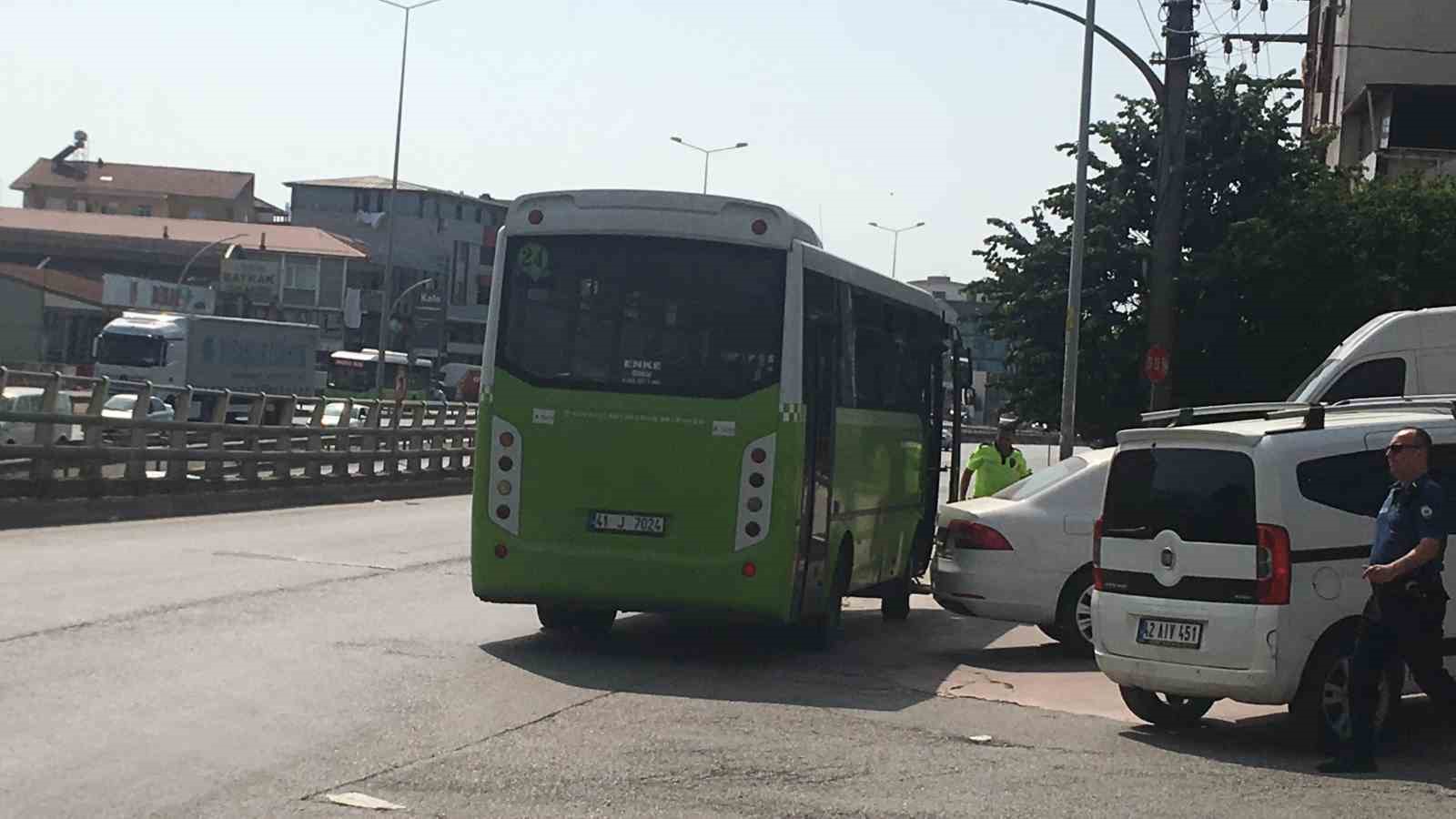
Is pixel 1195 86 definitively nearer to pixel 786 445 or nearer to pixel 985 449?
pixel 985 449

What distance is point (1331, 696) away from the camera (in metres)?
10.4

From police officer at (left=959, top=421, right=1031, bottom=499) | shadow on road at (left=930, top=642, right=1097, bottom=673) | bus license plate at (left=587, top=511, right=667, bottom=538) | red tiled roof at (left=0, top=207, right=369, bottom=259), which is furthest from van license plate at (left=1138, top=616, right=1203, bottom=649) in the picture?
red tiled roof at (left=0, top=207, right=369, bottom=259)

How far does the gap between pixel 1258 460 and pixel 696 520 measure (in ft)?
13.5

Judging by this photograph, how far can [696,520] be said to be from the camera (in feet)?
43.5

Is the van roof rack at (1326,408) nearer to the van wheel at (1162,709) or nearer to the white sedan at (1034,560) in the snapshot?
the van wheel at (1162,709)

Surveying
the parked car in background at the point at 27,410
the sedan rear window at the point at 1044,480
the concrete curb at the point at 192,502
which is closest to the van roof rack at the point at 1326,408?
the sedan rear window at the point at 1044,480

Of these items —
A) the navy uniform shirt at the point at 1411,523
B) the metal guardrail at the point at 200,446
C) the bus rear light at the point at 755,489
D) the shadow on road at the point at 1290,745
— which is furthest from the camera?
the metal guardrail at the point at 200,446

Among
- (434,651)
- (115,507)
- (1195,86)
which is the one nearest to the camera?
(434,651)

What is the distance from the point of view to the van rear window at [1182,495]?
34.3 ft

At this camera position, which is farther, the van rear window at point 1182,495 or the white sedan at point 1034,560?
the white sedan at point 1034,560

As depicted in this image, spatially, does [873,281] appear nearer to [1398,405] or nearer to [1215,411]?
[1215,411]

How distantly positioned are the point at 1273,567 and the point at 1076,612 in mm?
4516

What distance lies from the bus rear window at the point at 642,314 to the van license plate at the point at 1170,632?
343cm

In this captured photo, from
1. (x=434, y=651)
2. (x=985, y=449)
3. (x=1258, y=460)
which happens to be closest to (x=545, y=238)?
(x=434, y=651)
